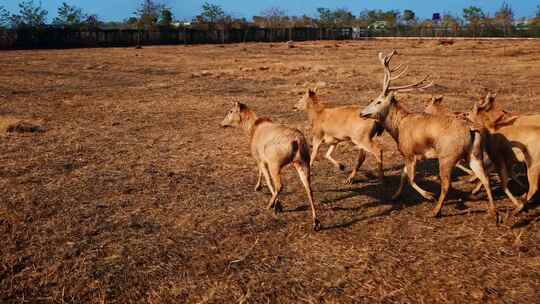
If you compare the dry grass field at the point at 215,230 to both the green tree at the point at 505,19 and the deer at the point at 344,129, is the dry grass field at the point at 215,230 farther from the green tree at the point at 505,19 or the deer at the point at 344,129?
the green tree at the point at 505,19

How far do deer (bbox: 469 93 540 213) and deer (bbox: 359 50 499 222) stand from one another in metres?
0.61

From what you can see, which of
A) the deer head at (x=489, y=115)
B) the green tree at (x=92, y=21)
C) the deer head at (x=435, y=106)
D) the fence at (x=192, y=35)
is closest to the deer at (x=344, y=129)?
the deer head at (x=435, y=106)

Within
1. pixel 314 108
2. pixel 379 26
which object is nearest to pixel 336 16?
pixel 379 26

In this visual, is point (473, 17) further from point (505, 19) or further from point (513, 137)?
point (513, 137)

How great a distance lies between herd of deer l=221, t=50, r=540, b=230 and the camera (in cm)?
674

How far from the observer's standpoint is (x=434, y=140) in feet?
22.7

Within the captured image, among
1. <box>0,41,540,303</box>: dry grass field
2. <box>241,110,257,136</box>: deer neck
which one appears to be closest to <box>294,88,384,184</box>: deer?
<box>0,41,540,303</box>: dry grass field

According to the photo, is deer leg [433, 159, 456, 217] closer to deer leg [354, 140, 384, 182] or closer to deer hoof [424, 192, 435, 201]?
deer hoof [424, 192, 435, 201]

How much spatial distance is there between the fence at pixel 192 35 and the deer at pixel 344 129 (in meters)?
45.7

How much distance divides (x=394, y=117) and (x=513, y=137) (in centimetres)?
166

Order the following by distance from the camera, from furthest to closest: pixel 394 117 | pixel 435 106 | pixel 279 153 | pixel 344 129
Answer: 1. pixel 435 106
2. pixel 344 129
3. pixel 394 117
4. pixel 279 153

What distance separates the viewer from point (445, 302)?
475cm

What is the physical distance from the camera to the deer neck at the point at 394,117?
25.7ft

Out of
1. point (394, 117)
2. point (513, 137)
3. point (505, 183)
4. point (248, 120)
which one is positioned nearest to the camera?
point (513, 137)
